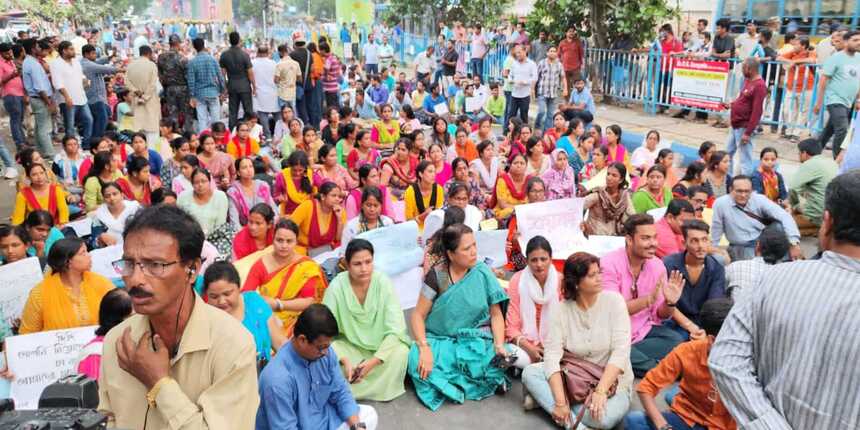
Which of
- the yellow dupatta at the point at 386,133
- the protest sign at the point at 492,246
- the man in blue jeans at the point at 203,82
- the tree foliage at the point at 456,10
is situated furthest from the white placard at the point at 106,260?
the tree foliage at the point at 456,10

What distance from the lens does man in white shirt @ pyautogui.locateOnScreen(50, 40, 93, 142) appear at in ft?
31.9

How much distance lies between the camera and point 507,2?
23219 millimetres

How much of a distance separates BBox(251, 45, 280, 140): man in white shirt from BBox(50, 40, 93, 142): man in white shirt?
8.34ft

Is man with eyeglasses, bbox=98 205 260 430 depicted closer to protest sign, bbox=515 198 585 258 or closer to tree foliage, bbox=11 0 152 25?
protest sign, bbox=515 198 585 258

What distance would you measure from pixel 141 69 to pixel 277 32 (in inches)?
1182

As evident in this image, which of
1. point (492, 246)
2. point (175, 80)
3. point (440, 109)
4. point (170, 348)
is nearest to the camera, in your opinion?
point (170, 348)

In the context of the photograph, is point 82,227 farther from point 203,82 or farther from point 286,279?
point 203,82

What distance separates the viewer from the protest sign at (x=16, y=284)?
165 inches

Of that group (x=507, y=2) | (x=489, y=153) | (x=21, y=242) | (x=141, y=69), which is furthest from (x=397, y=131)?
(x=507, y=2)

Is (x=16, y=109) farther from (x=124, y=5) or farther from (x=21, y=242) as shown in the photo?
(x=124, y=5)

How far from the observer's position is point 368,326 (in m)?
4.16

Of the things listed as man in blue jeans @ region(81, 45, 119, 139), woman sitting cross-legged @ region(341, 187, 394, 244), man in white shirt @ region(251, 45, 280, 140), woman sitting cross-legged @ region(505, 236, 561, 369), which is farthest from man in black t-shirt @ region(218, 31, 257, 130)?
woman sitting cross-legged @ region(505, 236, 561, 369)

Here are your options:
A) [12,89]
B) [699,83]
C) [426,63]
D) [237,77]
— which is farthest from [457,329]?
[426,63]

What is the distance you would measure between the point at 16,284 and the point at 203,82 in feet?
21.7
